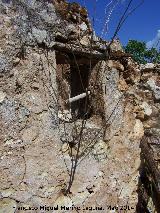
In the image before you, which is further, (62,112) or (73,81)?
(73,81)

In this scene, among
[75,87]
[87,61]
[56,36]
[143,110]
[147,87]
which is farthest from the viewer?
[147,87]

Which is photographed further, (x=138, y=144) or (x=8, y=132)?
(x=138, y=144)

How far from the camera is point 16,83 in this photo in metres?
2.56

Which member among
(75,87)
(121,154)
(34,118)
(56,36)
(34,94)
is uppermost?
(56,36)

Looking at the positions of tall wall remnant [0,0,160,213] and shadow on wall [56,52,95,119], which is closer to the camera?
tall wall remnant [0,0,160,213]

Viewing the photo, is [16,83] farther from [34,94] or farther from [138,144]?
[138,144]

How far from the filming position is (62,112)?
9.70ft

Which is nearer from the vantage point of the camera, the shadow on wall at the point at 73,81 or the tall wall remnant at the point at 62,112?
the tall wall remnant at the point at 62,112

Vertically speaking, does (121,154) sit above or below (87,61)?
below

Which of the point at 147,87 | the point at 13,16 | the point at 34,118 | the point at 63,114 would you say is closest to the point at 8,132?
the point at 34,118

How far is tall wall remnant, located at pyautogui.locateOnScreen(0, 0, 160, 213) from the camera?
2.53 meters

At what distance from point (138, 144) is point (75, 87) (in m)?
0.83

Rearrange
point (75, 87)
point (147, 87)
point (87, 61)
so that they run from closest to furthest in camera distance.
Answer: point (87, 61) → point (75, 87) → point (147, 87)

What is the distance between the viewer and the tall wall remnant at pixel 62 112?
2531mm
